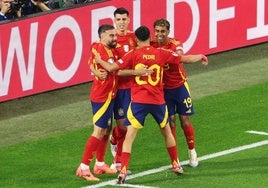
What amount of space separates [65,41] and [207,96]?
2.97 m

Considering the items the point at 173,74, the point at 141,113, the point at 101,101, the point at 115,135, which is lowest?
the point at 115,135

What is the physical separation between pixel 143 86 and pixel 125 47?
0.96 m

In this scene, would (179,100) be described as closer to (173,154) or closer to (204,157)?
(173,154)

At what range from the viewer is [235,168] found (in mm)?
16391

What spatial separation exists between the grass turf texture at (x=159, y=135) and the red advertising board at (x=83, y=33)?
47cm

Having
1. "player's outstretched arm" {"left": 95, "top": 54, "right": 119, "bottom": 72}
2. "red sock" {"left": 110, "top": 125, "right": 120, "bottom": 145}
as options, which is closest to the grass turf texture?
"red sock" {"left": 110, "top": 125, "right": 120, "bottom": 145}

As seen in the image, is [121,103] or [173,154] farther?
[121,103]

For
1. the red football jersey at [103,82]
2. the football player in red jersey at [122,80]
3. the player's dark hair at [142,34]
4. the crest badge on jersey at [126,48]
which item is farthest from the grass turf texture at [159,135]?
the player's dark hair at [142,34]

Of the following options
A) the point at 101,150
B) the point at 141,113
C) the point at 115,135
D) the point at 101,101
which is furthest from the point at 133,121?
the point at 115,135

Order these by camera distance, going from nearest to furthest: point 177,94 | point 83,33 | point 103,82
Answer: point 103,82 < point 177,94 < point 83,33

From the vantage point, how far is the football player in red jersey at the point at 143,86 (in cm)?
1548

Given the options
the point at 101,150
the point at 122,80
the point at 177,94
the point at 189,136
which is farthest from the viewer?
the point at 189,136

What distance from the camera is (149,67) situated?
15508mm

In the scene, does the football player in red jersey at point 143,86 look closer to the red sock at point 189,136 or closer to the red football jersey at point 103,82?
the red football jersey at point 103,82
